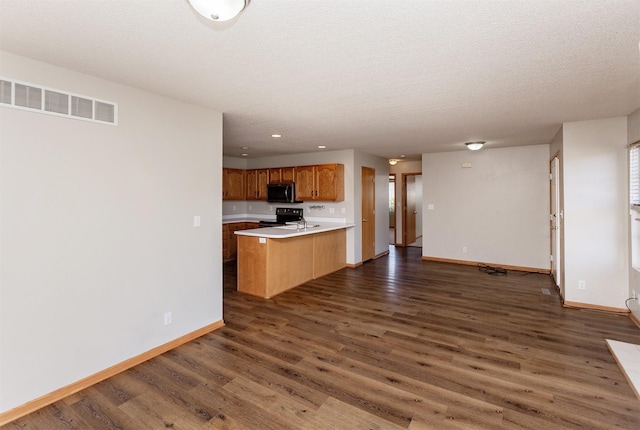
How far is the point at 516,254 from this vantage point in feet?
19.8

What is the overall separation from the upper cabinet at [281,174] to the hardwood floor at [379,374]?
3.20m

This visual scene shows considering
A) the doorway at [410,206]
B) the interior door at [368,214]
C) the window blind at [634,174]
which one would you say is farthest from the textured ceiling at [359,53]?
the doorway at [410,206]

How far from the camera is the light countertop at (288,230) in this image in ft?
14.7

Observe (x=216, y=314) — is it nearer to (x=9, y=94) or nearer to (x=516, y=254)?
(x=9, y=94)

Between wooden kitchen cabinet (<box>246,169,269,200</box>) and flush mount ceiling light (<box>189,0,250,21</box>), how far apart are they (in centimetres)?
566

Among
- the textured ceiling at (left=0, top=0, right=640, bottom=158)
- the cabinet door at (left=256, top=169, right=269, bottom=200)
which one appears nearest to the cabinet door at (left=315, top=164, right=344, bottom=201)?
the cabinet door at (left=256, top=169, right=269, bottom=200)

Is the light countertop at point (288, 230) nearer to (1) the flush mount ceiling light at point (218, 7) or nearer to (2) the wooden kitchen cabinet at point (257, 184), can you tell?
(2) the wooden kitchen cabinet at point (257, 184)

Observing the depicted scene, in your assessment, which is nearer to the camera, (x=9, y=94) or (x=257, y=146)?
(x=9, y=94)

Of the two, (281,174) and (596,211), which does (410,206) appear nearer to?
(281,174)

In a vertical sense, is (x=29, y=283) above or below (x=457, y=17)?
below

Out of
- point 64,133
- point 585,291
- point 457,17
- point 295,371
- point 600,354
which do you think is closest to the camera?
point 457,17

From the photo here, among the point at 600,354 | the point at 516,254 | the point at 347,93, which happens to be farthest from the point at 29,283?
the point at 516,254

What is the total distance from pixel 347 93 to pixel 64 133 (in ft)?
7.57

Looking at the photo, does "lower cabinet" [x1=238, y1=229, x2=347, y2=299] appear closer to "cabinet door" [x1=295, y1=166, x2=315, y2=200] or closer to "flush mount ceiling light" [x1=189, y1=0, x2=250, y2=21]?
"cabinet door" [x1=295, y1=166, x2=315, y2=200]
